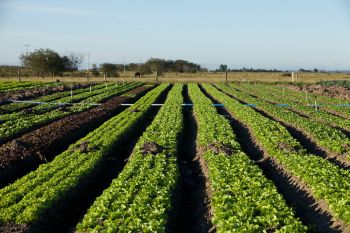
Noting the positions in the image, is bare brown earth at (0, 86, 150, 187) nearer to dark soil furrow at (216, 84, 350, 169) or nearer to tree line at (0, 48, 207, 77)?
dark soil furrow at (216, 84, 350, 169)

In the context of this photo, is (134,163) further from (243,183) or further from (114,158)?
(243,183)

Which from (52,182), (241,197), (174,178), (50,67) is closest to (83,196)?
(52,182)

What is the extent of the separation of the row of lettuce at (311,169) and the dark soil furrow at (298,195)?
0.14 metres

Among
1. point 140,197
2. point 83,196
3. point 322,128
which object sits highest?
Answer: point 322,128

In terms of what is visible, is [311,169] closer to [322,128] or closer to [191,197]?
[191,197]

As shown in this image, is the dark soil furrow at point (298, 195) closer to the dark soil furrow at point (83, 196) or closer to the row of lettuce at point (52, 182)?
the dark soil furrow at point (83, 196)

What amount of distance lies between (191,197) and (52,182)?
153 inches

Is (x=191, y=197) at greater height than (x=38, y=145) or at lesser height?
lesser

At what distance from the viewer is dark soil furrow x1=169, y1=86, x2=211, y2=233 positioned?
34.4ft

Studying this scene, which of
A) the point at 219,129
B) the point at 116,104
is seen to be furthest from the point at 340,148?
the point at 116,104

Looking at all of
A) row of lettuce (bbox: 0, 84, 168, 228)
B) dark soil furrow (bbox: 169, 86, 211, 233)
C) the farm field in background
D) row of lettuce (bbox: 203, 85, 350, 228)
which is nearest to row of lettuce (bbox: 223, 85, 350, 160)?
the farm field in background

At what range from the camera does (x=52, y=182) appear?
1230 centimetres

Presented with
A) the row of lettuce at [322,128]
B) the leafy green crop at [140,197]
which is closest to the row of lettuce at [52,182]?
the leafy green crop at [140,197]

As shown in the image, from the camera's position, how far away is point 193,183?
1387cm
